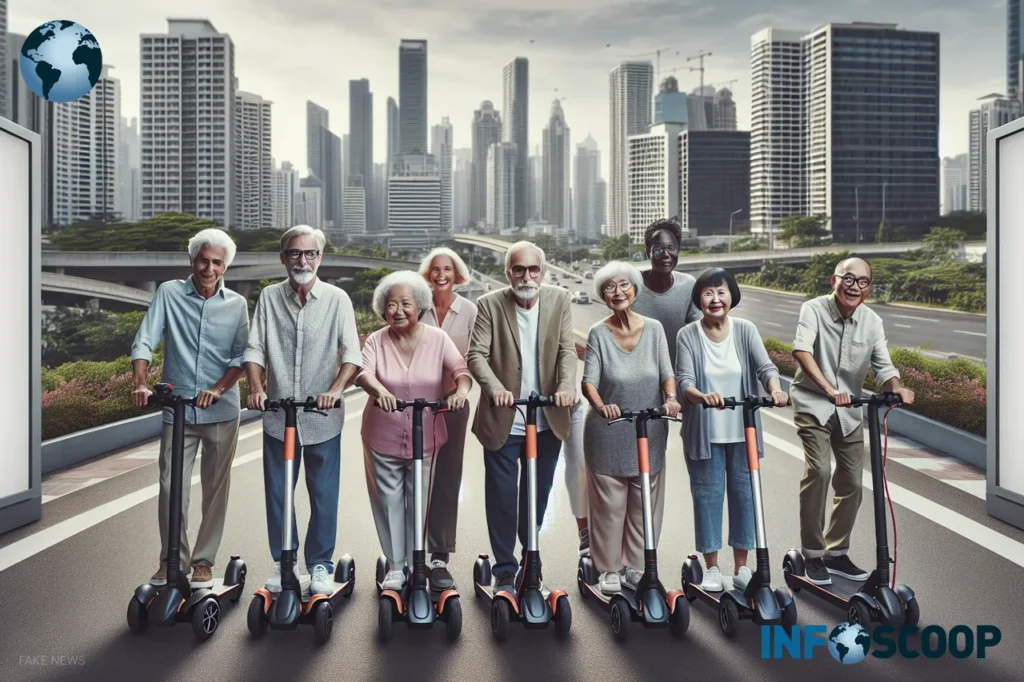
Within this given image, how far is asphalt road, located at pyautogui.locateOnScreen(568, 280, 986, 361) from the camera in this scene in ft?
72.4

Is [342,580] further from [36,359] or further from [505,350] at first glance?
[36,359]

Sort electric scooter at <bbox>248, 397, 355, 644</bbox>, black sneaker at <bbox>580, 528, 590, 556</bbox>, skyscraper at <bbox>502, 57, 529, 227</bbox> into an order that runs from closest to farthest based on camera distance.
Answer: electric scooter at <bbox>248, 397, 355, 644</bbox> < black sneaker at <bbox>580, 528, 590, 556</bbox> < skyscraper at <bbox>502, 57, 529, 227</bbox>

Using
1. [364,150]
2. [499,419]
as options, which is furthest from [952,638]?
[364,150]

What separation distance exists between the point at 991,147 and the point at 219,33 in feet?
157

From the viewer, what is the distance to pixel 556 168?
140625mm

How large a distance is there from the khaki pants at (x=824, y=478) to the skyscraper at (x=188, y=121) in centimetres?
4635

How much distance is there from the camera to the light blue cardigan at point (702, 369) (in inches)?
161

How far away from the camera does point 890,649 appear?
11.8 ft

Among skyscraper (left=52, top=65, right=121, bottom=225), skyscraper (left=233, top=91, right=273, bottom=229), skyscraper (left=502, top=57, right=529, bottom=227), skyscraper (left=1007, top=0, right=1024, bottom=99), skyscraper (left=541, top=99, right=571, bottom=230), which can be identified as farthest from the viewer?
skyscraper (left=541, top=99, right=571, bottom=230)

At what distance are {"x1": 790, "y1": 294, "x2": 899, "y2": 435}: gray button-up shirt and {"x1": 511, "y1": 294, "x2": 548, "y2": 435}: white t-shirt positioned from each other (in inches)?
51.3

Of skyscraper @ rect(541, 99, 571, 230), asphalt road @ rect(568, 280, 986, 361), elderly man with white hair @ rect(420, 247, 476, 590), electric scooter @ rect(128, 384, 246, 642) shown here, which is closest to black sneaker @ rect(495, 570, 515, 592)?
elderly man with white hair @ rect(420, 247, 476, 590)

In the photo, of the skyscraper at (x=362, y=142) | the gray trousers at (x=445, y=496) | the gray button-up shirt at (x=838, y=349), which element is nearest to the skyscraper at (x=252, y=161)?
the skyscraper at (x=362, y=142)

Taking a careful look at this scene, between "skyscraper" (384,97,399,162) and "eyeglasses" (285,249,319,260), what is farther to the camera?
"skyscraper" (384,97,399,162)

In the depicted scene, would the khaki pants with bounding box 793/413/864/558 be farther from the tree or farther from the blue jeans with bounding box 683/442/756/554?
the tree
